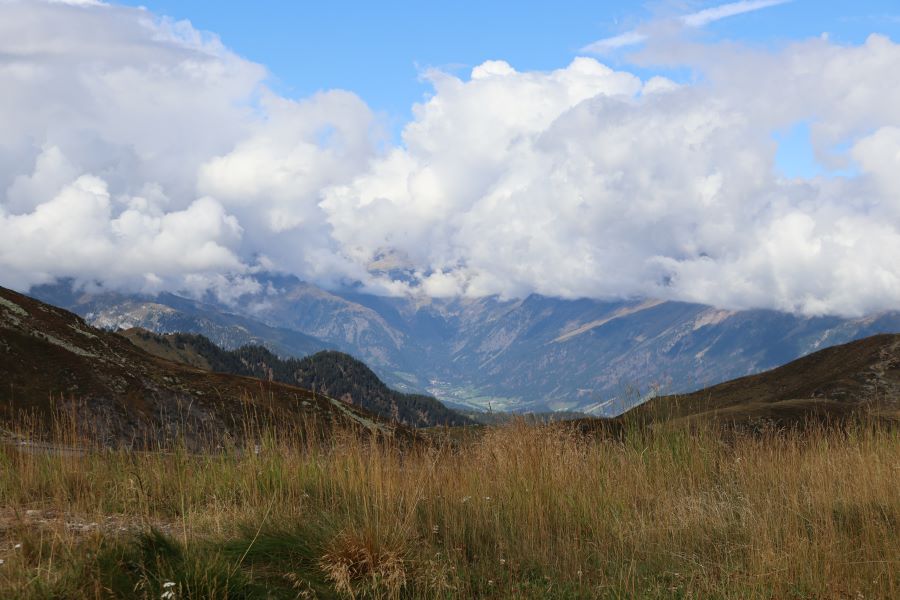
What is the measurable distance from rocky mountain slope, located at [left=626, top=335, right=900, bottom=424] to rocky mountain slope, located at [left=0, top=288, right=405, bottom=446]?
1864 cm

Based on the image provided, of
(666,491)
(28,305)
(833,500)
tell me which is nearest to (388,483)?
(666,491)

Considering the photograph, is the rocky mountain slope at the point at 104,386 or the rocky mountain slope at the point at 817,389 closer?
the rocky mountain slope at the point at 104,386

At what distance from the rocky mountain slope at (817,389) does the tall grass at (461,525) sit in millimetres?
20714

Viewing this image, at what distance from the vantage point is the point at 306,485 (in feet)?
29.4

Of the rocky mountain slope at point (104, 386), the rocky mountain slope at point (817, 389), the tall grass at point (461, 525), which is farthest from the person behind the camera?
the rocky mountain slope at point (817, 389)

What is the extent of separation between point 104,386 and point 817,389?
4245 cm

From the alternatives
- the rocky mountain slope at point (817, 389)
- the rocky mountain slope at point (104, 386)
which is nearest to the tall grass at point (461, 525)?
the rocky mountain slope at point (104, 386)

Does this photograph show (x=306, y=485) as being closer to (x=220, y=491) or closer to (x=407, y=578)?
(x=220, y=491)

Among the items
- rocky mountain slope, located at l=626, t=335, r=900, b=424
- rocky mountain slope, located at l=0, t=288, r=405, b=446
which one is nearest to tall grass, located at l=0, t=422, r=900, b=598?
rocky mountain slope, located at l=0, t=288, r=405, b=446

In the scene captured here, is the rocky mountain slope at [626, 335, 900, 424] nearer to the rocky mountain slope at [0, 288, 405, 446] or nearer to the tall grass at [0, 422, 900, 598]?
the rocky mountain slope at [0, 288, 405, 446]

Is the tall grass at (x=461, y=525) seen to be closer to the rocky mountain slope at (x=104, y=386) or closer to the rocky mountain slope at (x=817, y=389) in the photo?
the rocky mountain slope at (x=104, y=386)

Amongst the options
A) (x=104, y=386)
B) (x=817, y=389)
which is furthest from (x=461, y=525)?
(x=817, y=389)

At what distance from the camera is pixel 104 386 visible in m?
28.5

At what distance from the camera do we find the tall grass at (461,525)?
19.2 ft
